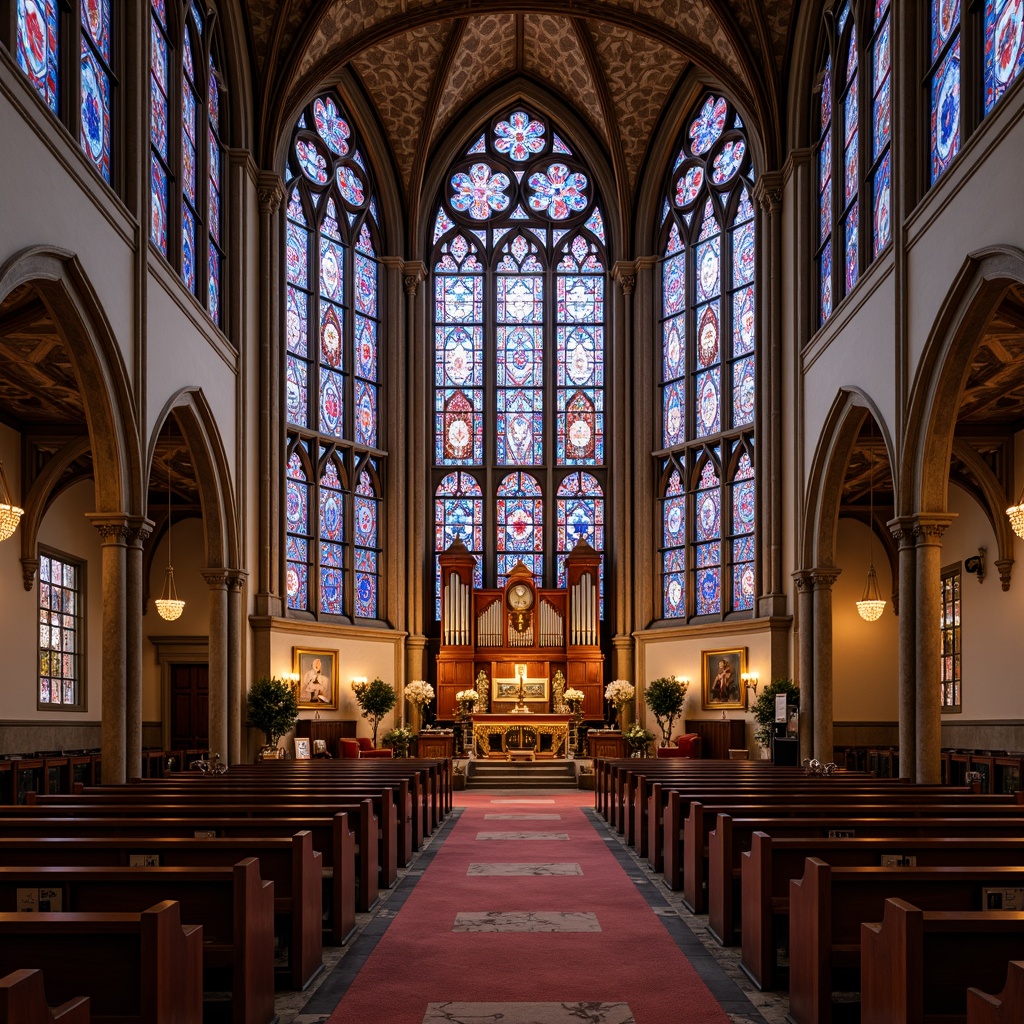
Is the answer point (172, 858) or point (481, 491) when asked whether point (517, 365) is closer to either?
→ point (481, 491)

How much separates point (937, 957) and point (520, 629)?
21982 mm

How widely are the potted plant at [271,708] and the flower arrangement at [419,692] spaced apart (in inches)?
207

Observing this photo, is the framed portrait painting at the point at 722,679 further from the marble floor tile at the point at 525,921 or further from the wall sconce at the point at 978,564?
the marble floor tile at the point at 525,921

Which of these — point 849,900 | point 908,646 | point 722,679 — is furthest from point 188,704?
point 849,900

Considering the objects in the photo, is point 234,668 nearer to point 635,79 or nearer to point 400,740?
point 400,740

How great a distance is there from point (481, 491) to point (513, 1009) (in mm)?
21824

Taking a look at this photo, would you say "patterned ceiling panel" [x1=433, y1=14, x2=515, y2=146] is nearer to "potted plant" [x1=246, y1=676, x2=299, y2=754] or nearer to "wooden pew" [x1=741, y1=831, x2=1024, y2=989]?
"potted plant" [x1=246, y1=676, x2=299, y2=754]

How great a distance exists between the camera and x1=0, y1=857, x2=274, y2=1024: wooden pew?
5.40 metres

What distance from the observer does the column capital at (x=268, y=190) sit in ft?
69.7

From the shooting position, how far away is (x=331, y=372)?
25.4 meters

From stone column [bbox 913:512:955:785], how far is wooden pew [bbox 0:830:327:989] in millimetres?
8819

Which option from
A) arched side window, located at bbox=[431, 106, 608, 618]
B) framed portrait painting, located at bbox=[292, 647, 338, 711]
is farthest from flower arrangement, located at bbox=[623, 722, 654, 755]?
framed portrait painting, located at bbox=[292, 647, 338, 711]

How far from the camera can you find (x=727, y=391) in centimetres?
2469

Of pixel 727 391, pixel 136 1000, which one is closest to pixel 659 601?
pixel 727 391
